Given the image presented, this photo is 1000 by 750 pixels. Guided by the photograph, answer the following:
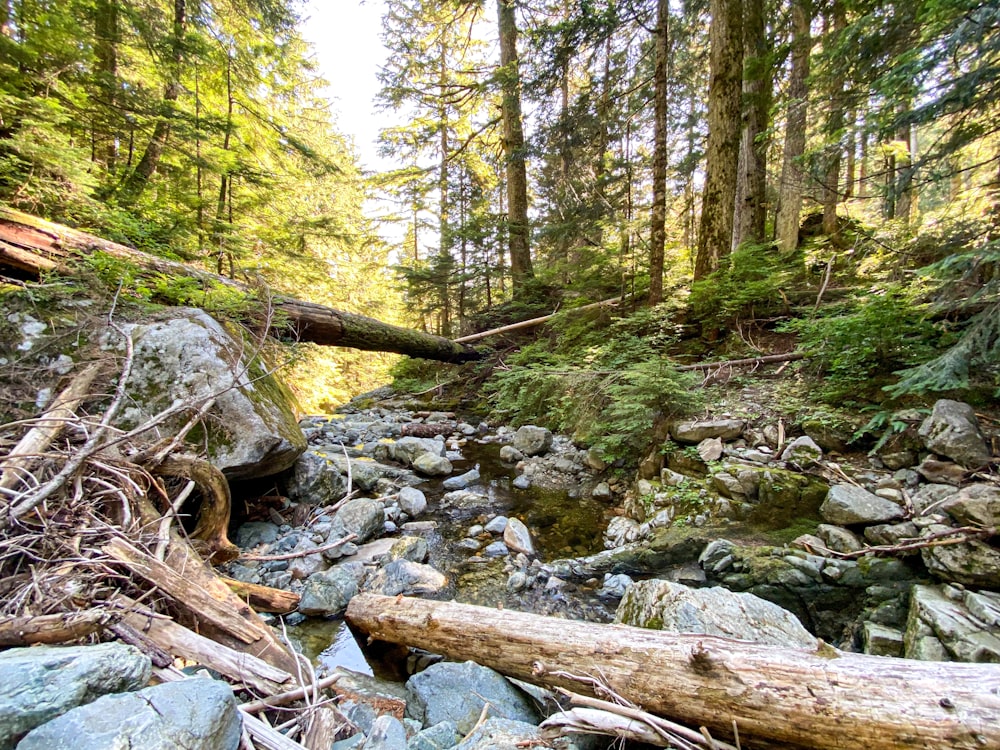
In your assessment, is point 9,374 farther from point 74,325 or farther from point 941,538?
point 941,538

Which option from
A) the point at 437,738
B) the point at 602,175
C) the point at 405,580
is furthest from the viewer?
the point at 602,175

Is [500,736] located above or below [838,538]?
below

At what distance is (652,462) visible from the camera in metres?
4.88

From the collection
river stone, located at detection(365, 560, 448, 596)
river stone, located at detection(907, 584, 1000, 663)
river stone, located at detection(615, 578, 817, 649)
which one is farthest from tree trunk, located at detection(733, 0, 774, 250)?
river stone, located at detection(365, 560, 448, 596)

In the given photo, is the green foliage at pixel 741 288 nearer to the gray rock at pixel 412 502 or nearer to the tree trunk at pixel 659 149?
the tree trunk at pixel 659 149

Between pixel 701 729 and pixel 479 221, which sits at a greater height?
pixel 479 221

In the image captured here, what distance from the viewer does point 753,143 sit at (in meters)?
8.07

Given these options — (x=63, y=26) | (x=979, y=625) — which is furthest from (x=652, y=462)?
(x=63, y=26)

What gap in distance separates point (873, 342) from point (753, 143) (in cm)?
617

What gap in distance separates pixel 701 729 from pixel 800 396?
4032mm

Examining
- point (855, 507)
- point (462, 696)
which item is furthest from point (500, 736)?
point (855, 507)

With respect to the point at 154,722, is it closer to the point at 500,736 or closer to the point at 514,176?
the point at 500,736

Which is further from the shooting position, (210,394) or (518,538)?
(518,538)

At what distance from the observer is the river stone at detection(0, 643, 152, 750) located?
3.90 feet
